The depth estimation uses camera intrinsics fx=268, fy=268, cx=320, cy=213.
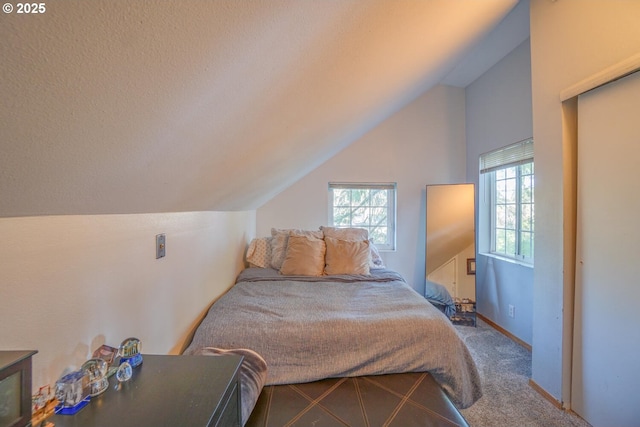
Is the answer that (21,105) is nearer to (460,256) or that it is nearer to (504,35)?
(504,35)

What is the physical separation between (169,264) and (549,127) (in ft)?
7.85

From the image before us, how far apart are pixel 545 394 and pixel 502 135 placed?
87.1 inches

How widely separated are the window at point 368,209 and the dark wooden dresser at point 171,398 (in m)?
2.57

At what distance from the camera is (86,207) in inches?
29.8

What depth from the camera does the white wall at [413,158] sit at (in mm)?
3295

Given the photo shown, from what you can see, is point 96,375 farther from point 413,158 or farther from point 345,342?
point 413,158

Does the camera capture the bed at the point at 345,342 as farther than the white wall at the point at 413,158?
No

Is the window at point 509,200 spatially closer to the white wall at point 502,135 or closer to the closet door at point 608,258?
the white wall at point 502,135

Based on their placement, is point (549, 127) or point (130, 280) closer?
point (130, 280)

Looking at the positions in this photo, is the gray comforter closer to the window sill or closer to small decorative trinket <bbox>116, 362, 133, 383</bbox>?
small decorative trinket <bbox>116, 362, 133, 383</bbox>

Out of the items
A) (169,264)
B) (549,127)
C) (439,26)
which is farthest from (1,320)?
(549,127)

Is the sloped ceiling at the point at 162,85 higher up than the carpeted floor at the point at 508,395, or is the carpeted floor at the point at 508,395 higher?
the sloped ceiling at the point at 162,85

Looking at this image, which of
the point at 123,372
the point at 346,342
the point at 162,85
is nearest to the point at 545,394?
the point at 346,342

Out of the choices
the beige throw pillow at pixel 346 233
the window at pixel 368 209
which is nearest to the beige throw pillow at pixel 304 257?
the beige throw pillow at pixel 346 233
